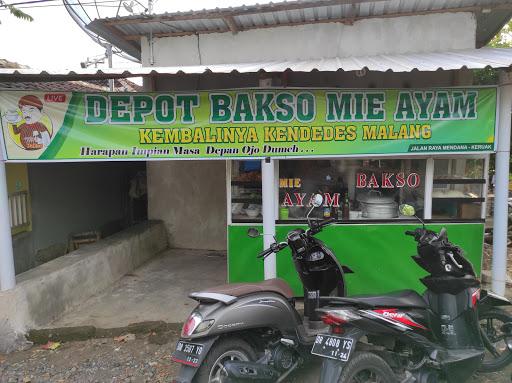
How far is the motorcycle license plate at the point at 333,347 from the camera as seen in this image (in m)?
2.41

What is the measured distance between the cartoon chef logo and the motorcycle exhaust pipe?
9.57 ft

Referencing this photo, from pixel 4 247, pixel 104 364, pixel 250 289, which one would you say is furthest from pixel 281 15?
pixel 104 364

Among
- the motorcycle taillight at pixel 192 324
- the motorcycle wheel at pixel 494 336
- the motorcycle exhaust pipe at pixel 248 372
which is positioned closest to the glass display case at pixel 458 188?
the motorcycle wheel at pixel 494 336

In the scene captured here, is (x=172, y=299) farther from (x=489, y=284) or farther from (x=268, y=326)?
(x=489, y=284)

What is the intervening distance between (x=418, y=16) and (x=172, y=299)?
4.77m

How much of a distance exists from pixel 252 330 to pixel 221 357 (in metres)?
0.30

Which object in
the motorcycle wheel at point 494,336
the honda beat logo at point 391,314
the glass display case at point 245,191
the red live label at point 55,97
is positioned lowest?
the motorcycle wheel at point 494,336

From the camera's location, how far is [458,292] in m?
2.94

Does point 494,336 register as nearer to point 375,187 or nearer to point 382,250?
point 382,250

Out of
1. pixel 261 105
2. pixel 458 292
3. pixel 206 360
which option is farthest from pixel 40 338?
pixel 458 292

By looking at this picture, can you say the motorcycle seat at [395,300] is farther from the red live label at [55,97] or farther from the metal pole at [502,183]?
the red live label at [55,97]

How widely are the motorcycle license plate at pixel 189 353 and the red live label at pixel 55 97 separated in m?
2.78

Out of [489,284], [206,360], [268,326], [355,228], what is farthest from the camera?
[489,284]

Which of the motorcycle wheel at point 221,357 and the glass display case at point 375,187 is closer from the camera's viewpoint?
the motorcycle wheel at point 221,357
